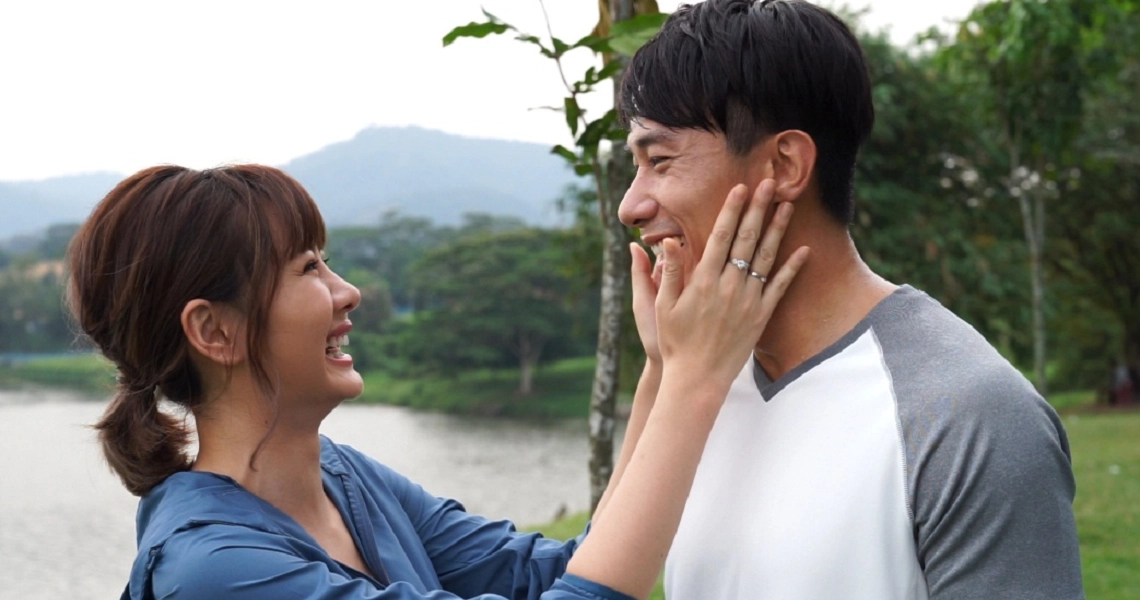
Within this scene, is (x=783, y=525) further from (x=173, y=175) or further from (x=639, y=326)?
(x=173, y=175)

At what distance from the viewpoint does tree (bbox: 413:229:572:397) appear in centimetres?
4084

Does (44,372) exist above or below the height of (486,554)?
below

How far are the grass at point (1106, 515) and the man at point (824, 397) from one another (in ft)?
6.55

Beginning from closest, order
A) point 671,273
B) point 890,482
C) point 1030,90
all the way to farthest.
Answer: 1. point 890,482
2. point 671,273
3. point 1030,90

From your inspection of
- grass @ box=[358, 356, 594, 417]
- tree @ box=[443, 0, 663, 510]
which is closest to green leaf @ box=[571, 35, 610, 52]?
tree @ box=[443, 0, 663, 510]

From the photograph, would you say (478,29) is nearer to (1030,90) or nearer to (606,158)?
(606,158)

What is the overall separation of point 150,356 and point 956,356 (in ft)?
4.80

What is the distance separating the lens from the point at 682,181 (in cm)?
179

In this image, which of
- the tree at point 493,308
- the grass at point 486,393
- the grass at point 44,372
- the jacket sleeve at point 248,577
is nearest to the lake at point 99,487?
the grass at point 44,372

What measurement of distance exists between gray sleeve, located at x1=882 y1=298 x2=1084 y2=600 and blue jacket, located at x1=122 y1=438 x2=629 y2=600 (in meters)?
0.53

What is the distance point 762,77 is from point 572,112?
4.00ft

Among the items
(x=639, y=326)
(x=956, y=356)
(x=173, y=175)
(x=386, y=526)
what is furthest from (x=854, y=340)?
(x=173, y=175)

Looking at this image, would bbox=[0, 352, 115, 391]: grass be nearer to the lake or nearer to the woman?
the lake

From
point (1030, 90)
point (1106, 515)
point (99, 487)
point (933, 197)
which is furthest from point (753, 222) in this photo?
point (933, 197)
